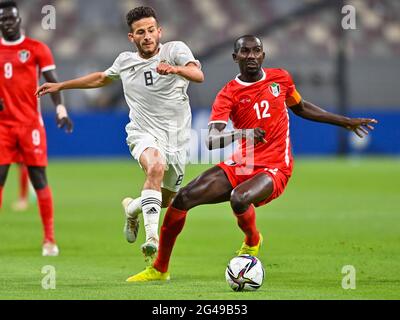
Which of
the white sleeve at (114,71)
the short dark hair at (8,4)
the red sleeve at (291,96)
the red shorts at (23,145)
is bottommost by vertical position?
the red shorts at (23,145)

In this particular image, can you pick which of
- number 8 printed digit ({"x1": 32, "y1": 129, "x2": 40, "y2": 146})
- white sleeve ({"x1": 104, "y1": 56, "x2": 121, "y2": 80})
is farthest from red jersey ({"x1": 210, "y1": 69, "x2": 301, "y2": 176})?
number 8 printed digit ({"x1": 32, "y1": 129, "x2": 40, "y2": 146})

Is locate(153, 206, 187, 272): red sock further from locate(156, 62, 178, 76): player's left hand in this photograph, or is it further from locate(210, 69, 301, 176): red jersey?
locate(156, 62, 178, 76): player's left hand

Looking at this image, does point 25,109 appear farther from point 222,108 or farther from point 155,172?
point 222,108

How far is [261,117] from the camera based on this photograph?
908 centimetres

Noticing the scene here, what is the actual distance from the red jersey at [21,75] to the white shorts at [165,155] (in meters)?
2.26

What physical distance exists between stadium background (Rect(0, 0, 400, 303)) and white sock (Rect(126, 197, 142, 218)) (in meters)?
0.58

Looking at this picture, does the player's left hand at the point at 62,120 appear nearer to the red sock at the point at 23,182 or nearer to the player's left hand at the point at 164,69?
the player's left hand at the point at 164,69

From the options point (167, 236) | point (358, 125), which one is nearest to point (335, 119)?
point (358, 125)

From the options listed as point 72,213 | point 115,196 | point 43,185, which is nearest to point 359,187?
point 115,196

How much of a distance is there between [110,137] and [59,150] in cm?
158

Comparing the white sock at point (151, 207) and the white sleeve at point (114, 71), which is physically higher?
the white sleeve at point (114, 71)

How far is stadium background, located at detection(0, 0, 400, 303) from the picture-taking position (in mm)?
9117

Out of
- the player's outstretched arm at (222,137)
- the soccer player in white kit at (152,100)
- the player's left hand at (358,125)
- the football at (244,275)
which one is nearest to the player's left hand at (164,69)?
the soccer player in white kit at (152,100)

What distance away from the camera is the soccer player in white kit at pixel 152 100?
29.1 ft
